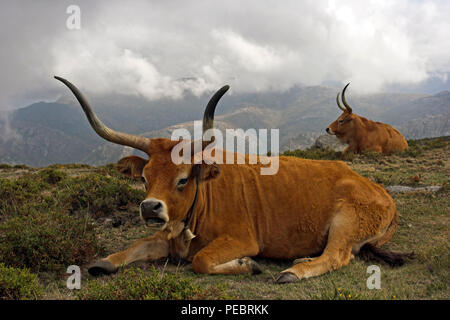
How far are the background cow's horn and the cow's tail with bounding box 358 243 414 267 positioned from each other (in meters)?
2.94

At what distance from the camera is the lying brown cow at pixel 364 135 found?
17.8 m

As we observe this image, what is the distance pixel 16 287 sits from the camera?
13.0 feet

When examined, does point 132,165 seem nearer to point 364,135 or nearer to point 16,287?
point 16,287

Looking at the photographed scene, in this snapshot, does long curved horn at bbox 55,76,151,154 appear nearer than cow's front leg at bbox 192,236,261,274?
Yes

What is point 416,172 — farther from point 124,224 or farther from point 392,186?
point 124,224

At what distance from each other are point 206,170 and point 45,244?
111 inches

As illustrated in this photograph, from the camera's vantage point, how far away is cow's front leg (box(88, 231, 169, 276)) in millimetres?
4973

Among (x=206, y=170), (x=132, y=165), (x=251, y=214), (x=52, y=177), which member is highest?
(x=52, y=177)

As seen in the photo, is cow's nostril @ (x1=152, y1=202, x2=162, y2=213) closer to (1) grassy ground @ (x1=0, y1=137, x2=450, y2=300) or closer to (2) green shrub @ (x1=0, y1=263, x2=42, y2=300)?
(1) grassy ground @ (x1=0, y1=137, x2=450, y2=300)

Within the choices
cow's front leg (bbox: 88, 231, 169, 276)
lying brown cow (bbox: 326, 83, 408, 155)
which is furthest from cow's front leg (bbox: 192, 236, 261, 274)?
lying brown cow (bbox: 326, 83, 408, 155)

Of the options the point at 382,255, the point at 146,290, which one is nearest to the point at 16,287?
the point at 146,290

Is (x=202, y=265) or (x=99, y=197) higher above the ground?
(x=99, y=197)

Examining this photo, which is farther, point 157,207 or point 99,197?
point 99,197
